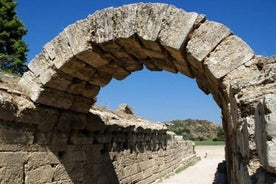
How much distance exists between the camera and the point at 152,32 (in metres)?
5.23

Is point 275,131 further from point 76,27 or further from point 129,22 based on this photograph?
point 76,27

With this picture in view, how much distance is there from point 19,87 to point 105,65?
1.62 meters

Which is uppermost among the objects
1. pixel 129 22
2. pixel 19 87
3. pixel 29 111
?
pixel 129 22

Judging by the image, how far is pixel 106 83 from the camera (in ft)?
24.4

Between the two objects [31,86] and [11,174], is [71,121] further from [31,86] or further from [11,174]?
[11,174]

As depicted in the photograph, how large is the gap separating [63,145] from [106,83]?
1.56m

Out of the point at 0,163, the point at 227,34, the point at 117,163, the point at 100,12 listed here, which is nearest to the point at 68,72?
the point at 100,12

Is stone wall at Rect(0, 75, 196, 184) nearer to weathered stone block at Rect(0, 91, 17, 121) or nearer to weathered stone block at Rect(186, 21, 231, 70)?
weathered stone block at Rect(0, 91, 17, 121)

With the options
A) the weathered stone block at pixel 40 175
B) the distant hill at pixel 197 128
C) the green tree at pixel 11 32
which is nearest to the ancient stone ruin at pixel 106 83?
the weathered stone block at pixel 40 175

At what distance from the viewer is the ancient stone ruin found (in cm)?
367

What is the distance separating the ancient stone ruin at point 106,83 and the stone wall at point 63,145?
0.07 ft

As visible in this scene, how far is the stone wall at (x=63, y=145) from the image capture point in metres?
6.00

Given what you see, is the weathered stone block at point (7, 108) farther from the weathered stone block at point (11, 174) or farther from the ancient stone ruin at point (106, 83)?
the weathered stone block at point (11, 174)

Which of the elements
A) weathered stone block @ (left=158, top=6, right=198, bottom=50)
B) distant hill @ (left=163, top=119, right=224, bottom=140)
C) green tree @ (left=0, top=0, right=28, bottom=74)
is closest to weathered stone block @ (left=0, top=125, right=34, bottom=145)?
weathered stone block @ (left=158, top=6, right=198, bottom=50)
